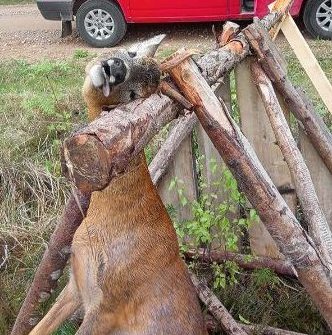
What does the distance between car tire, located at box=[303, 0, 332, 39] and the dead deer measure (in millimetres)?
9914

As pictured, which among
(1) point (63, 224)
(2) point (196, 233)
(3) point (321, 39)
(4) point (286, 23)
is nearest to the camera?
(1) point (63, 224)

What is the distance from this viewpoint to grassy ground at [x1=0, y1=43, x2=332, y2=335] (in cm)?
472

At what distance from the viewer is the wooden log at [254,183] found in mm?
2865

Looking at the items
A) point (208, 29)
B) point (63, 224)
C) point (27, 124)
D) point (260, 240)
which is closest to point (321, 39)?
point (208, 29)

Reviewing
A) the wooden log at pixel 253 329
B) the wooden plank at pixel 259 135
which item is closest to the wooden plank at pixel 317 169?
the wooden plank at pixel 259 135

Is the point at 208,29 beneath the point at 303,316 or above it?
beneath

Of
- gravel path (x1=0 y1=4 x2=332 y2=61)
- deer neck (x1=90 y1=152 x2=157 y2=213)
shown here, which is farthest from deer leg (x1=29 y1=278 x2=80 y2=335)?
gravel path (x1=0 y1=4 x2=332 y2=61)

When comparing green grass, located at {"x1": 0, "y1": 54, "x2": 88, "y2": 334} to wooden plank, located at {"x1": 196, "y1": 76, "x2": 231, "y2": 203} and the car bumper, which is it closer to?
wooden plank, located at {"x1": 196, "y1": 76, "x2": 231, "y2": 203}

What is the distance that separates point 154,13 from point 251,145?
333 inches

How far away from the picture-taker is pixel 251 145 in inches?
184

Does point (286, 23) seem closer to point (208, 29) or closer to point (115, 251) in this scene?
point (115, 251)

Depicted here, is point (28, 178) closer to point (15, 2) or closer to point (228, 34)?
point (228, 34)

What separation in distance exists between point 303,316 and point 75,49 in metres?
9.22

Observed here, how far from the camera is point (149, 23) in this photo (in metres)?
13.7
